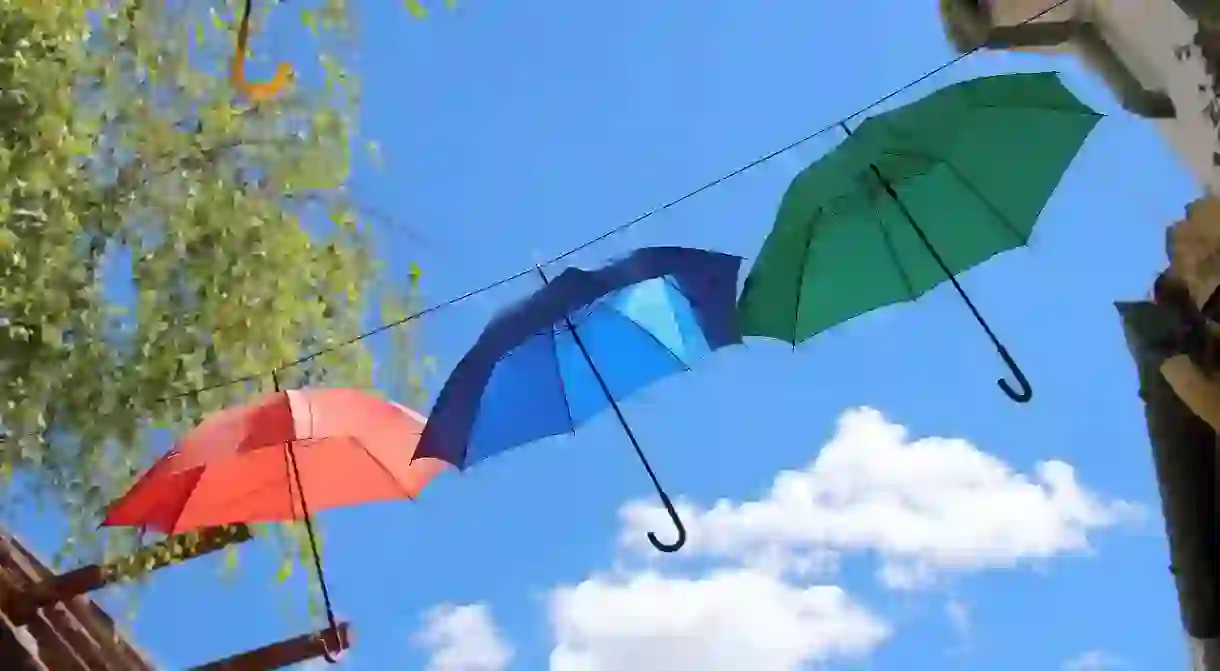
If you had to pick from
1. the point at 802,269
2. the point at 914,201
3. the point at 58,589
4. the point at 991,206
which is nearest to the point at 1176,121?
the point at 991,206

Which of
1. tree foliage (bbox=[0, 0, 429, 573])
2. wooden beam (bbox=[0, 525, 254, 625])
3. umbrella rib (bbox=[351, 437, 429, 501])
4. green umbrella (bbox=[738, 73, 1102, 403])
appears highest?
tree foliage (bbox=[0, 0, 429, 573])

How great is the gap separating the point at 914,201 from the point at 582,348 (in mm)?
1531

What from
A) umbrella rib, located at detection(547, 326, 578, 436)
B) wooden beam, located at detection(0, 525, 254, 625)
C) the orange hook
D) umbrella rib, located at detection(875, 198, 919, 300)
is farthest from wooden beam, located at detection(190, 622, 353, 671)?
umbrella rib, located at detection(875, 198, 919, 300)

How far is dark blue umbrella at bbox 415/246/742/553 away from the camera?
16.0ft

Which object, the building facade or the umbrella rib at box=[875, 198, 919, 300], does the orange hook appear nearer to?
the umbrella rib at box=[875, 198, 919, 300]

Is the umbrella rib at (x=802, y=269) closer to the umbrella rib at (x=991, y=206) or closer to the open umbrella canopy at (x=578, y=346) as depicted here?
the open umbrella canopy at (x=578, y=346)

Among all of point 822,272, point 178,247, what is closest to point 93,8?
point 178,247

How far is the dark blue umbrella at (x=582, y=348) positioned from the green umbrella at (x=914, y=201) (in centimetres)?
25

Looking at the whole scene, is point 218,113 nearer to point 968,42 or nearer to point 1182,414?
point 968,42

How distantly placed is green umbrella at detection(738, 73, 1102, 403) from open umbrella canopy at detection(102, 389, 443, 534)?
6.04 ft

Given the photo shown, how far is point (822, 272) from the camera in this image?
4848 millimetres

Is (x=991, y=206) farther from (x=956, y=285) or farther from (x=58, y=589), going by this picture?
(x=58, y=589)

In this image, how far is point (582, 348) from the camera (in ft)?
17.5

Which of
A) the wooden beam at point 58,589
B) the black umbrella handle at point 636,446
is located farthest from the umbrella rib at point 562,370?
the wooden beam at point 58,589
